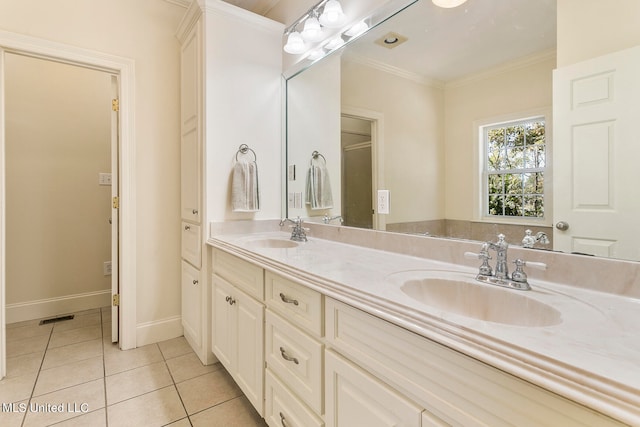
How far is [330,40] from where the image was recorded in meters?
1.75

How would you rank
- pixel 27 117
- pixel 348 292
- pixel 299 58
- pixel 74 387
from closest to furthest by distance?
1. pixel 348 292
2. pixel 74 387
3. pixel 299 58
4. pixel 27 117

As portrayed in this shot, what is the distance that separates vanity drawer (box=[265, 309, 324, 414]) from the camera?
0.97 m

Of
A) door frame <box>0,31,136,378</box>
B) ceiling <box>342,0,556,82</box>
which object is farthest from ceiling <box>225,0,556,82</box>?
door frame <box>0,31,136,378</box>

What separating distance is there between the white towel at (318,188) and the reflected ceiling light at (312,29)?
73cm

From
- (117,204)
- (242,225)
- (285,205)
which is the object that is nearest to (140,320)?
(117,204)

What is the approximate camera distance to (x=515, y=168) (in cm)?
105

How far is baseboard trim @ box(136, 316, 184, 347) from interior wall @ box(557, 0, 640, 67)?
8.48 feet

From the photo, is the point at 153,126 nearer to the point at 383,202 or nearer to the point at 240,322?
the point at 240,322

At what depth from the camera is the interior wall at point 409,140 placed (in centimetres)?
129

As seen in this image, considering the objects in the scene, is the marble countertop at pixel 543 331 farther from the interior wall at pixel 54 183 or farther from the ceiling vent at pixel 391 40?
the interior wall at pixel 54 183

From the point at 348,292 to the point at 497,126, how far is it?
0.79m

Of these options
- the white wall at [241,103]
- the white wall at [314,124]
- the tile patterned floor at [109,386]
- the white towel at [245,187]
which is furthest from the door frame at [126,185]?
the white wall at [314,124]

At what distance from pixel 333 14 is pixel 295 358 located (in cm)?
166

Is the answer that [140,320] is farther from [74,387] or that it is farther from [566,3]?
[566,3]
